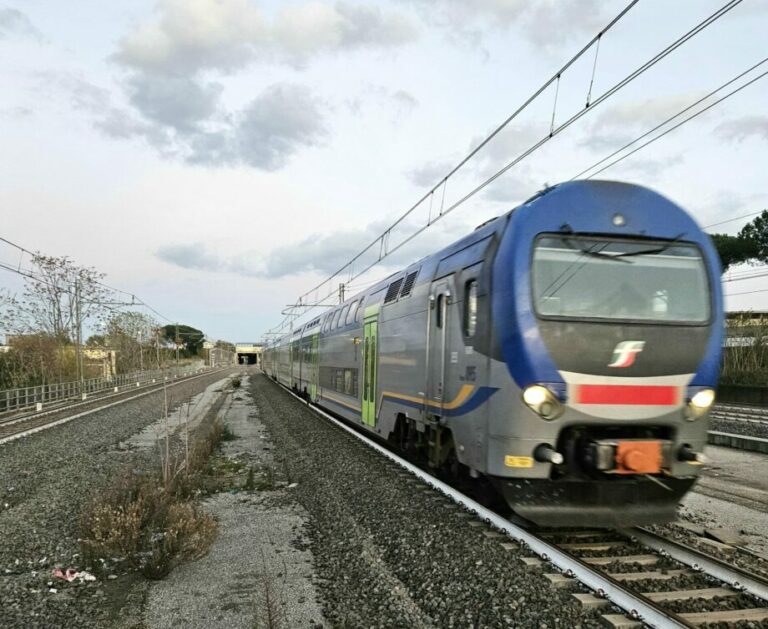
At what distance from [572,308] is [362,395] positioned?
8.15 meters

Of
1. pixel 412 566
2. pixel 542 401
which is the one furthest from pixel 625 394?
pixel 412 566

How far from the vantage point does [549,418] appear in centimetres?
552

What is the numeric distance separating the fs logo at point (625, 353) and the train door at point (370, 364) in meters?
6.50

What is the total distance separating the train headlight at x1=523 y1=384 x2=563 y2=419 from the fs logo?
0.65m

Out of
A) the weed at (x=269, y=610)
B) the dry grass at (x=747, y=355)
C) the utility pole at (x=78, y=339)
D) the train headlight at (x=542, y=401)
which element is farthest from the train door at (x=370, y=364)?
the utility pole at (x=78, y=339)

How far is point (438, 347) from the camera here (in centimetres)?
783

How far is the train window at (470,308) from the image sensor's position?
6.58m

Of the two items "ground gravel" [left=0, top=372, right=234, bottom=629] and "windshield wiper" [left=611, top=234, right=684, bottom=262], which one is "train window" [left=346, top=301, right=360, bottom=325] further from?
"windshield wiper" [left=611, top=234, right=684, bottom=262]

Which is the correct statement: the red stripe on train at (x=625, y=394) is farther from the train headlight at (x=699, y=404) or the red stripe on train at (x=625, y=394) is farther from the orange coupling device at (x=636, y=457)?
the orange coupling device at (x=636, y=457)

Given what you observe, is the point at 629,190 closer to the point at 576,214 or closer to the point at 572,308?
the point at 576,214

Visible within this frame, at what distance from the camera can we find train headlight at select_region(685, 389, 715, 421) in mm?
5751

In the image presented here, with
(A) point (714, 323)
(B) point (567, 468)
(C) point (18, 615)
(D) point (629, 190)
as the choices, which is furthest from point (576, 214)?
(C) point (18, 615)

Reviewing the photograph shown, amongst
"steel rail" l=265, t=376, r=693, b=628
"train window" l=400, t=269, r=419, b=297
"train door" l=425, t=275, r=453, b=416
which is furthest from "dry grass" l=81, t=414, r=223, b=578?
"train window" l=400, t=269, r=419, b=297

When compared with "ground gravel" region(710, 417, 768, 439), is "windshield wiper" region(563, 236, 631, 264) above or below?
above
